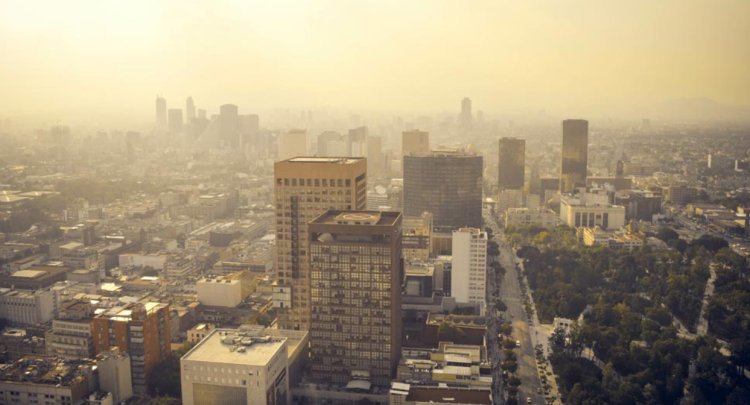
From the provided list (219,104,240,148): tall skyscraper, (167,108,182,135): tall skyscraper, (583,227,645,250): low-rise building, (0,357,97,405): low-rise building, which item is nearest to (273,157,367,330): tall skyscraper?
(0,357,97,405): low-rise building

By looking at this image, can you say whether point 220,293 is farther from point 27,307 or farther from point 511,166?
point 511,166

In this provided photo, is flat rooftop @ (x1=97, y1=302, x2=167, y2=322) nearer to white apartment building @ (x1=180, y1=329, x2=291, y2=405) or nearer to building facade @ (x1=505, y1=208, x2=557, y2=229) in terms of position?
white apartment building @ (x1=180, y1=329, x2=291, y2=405)

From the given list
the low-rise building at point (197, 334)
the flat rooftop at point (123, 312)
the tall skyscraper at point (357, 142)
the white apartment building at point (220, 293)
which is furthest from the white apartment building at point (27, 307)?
the tall skyscraper at point (357, 142)

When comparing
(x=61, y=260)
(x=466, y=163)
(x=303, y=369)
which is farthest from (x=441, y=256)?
(x=61, y=260)

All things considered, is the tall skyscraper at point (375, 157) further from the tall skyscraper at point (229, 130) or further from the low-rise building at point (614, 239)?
the low-rise building at point (614, 239)

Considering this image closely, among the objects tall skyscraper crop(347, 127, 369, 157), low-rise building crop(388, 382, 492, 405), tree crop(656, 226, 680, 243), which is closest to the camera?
low-rise building crop(388, 382, 492, 405)

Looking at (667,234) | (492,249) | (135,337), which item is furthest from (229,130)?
(135,337)

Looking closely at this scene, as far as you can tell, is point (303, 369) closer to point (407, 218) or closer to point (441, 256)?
point (441, 256)
